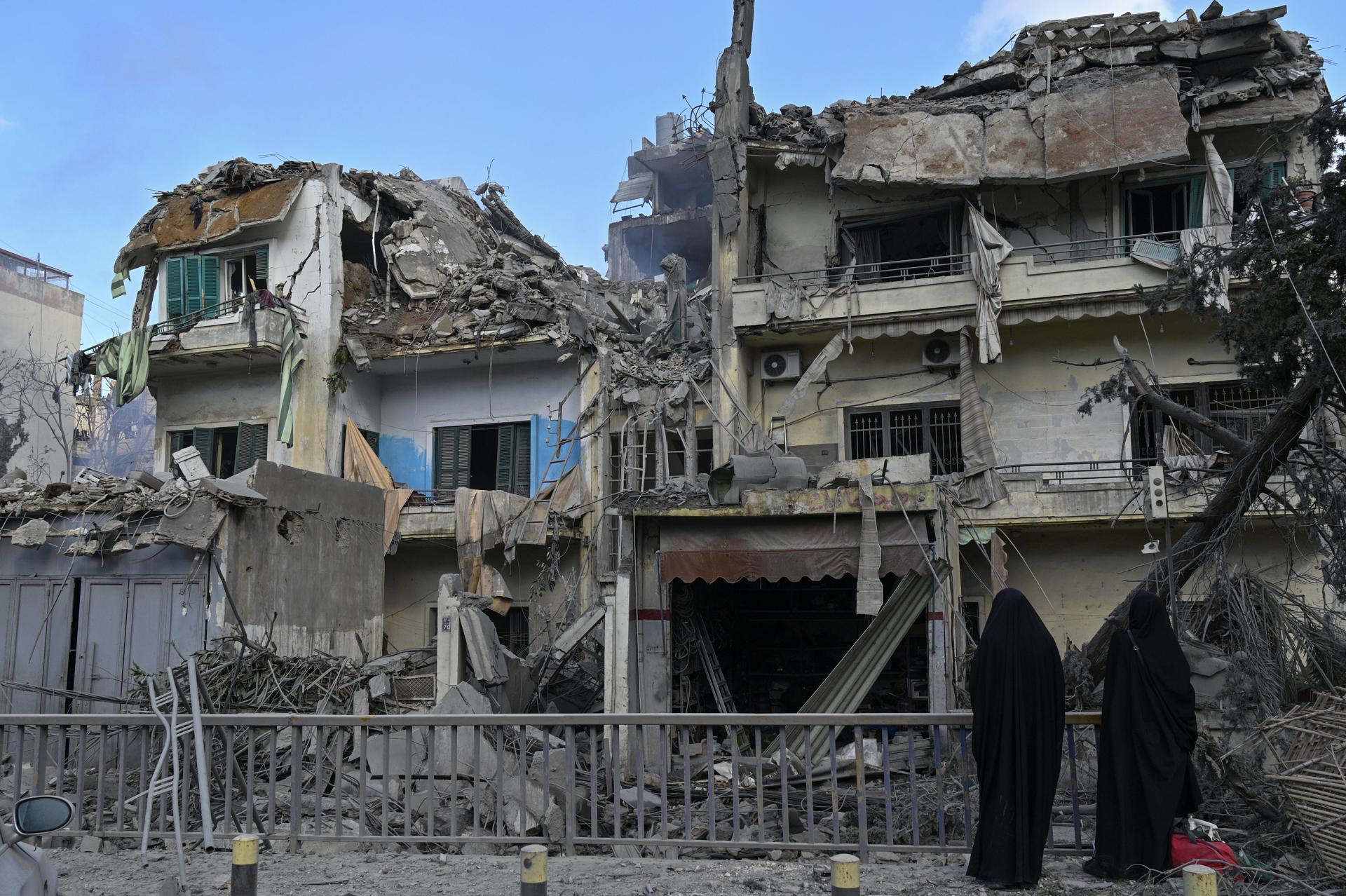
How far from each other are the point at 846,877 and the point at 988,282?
12.9m

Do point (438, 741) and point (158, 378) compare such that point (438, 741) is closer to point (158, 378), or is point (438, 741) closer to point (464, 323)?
point (464, 323)

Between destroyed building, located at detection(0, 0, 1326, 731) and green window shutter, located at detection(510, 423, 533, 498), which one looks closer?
destroyed building, located at detection(0, 0, 1326, 731)

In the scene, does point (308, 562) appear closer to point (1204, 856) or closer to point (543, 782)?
point (543, 782)

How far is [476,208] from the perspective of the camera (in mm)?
24562

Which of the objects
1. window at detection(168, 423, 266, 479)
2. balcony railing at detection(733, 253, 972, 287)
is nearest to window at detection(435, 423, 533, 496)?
window at detection(168, 423, 266, 479)

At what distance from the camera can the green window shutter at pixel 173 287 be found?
2044 cm

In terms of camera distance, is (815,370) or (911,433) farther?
(911,433)

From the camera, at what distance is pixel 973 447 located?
53.7 feet

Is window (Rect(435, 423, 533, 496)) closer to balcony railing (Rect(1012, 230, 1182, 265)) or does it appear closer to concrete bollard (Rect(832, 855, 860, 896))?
balcony railing (Rect(1012, 230, 1182, 265))

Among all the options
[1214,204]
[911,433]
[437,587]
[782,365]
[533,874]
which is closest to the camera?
[533,874]

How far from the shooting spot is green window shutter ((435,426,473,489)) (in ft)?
66.2

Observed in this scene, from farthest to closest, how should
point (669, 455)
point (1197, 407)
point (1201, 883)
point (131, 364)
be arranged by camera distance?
point (131, 364)
point (669, 455)
point (1197, 407)
point (1201, 883)

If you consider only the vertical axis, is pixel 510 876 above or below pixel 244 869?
below

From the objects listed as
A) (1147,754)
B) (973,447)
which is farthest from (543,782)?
(973,447)
